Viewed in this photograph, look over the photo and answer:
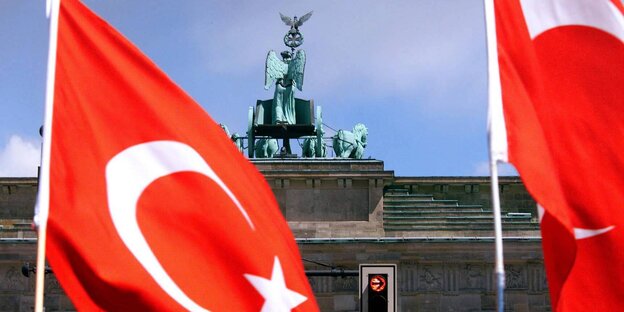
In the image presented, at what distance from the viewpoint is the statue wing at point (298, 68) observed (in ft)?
141

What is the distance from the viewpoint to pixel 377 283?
18.7 metres

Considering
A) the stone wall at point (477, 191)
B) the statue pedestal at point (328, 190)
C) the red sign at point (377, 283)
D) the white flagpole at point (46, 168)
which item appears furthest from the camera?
the stone wall at point (477, 191)

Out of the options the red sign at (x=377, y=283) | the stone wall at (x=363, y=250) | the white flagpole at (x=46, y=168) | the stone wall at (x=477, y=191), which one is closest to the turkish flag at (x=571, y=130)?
the white flagpole at (x=46, y=168)

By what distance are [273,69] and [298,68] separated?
861 millimetres

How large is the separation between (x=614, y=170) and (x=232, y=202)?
3.67 meters

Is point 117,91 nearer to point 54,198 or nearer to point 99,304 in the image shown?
point 54,198

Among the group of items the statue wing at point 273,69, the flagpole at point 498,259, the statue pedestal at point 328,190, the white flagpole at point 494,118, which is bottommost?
the flagpole at point 498,259

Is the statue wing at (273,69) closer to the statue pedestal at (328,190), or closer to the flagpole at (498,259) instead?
the statue pedestal at (328,190)

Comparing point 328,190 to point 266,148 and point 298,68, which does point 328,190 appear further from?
point 298,68

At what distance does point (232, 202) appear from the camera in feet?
40.7

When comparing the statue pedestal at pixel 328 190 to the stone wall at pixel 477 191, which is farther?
the stone wall at pixel 477 191

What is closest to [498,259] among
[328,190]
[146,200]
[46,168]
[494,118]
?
[494,118]

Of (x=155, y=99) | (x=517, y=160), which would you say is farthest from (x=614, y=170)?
(x=155, y=99)

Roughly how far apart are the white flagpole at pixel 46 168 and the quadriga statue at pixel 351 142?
2976 cm
